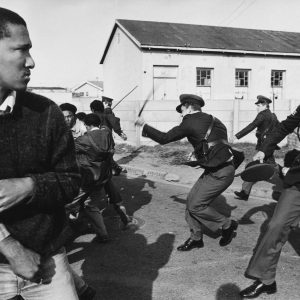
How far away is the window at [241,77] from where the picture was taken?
22562 mm

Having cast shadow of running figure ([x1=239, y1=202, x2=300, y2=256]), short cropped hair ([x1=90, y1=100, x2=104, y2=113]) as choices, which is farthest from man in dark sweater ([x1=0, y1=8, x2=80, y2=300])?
short cropped hair ([x1=90, y1=100, x2=104, y2=113])

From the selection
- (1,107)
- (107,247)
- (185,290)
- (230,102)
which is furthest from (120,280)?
(230,102)

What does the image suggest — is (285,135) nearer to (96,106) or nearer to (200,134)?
(200,134)

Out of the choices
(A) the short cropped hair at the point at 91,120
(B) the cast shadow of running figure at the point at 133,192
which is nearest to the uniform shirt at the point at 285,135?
(A) the short cropped hair at the point at 91,120

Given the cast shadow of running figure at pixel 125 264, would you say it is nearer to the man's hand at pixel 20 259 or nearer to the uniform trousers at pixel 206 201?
the uniform trousers at pixel 206 201

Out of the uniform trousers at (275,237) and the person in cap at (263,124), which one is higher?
the person in cap at (263,124)

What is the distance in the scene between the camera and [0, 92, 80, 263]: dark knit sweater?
1.73m

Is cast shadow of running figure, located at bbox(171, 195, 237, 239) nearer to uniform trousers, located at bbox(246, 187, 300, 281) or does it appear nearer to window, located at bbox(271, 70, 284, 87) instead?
uniform trousers, located at bbox(246, 187, 300, 281)

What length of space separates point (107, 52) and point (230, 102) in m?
Result: 12.9

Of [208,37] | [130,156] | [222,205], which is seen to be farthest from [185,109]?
[208,37]

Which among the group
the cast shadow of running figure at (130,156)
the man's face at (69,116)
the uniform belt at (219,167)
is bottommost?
the cast shadow of running figure at (130,156)

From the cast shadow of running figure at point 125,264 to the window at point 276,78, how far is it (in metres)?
19.4

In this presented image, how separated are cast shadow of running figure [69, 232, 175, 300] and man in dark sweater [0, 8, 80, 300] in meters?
2.13

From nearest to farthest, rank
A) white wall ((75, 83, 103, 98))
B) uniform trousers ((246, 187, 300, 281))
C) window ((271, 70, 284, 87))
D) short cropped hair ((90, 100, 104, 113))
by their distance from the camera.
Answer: uniform trousers ((246, 187, 300, 281))
short cropped hair ((90, 100, 104, 113))
window ((271, 70, 284, 87))
white wall ((75, 83, 103, 98))
